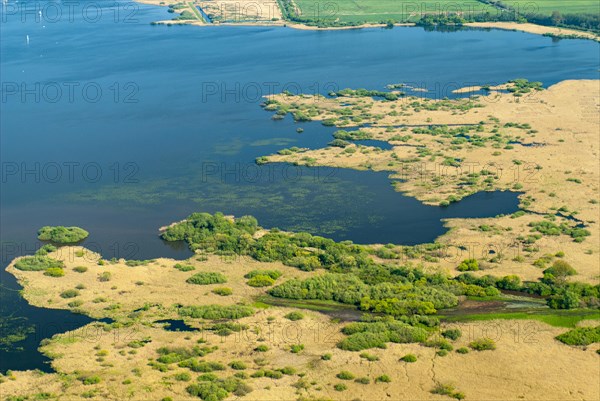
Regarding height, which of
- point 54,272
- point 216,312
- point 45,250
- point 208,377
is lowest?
point 208,377

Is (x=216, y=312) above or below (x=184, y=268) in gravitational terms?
below

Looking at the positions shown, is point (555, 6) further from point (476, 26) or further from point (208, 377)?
point (208, 377)

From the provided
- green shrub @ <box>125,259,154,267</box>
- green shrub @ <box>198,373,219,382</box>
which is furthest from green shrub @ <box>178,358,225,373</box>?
green shrub @ <box>125,259,154,267</box>

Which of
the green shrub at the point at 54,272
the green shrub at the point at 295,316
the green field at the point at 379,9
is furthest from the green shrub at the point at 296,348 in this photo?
the green field at the point at 379,9

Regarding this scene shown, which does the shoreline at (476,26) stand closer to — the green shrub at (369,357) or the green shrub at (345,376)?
the green shrub at (369,357)

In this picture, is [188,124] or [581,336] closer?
[581,336]

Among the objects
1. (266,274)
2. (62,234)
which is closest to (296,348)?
(266,274)

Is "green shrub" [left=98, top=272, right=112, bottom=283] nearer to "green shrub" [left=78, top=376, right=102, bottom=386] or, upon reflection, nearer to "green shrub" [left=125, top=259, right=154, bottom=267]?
"green shrub" [left=125, top=259, right=154, bottom=267]
